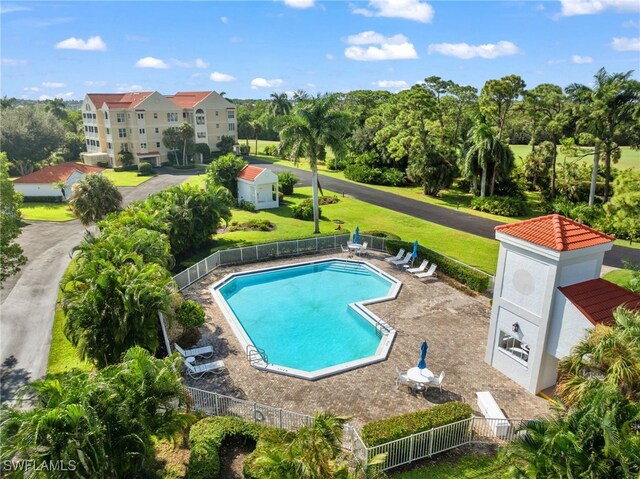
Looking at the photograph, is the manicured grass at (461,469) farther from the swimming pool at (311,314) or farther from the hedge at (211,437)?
the swimming pool at (311,314)

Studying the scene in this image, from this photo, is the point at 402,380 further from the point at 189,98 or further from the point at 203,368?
the point at 189,98

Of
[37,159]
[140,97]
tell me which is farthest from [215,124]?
[37,159]

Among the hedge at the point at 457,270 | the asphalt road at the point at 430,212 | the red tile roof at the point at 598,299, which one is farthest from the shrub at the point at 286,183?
the red tile roof at the point at 598,299

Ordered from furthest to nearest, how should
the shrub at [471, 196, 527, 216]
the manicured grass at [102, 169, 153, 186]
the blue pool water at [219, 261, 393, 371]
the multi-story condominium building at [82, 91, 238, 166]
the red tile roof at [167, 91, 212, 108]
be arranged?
1. the red tile roof at [167, 91, 212, 108]
2. the multi-story condominium building at [82, 91, 238, 166]
3. the manicured grass at [102, 169, 153, 186]
4. the shrub at [471, 196, 527, 216]
5. the blue pool water at [219, 261, 393, 371]

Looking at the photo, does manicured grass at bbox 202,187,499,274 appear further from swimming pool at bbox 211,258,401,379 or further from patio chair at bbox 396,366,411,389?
patio chair at bbox 396,366,411,389

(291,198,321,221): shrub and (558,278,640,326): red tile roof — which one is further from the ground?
(558,278,640,326): red tile roof

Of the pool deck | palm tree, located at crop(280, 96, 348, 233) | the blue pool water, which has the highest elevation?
palm tree, located at crop(280, 96, 348, 233)

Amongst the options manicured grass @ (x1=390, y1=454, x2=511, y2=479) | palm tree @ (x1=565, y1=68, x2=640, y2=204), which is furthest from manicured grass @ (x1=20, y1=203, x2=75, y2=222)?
palm tree @ (x1=565, y1=68, x2=640, y2=204)

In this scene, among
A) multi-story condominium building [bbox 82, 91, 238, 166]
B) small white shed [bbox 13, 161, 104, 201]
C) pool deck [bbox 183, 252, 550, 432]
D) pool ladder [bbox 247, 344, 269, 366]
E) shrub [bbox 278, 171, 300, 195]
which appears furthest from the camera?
multi-story condominium building [bbox 82, 91, 238, 166]
